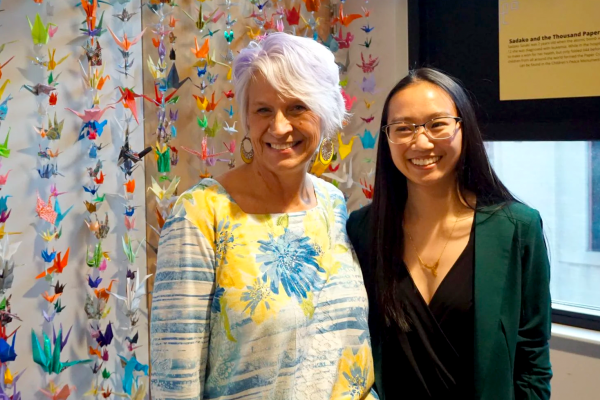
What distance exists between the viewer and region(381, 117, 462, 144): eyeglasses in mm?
1254

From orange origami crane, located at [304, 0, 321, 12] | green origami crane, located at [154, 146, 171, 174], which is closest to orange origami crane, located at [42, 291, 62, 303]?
green origami crane, located at [154, 146, 171, 174]

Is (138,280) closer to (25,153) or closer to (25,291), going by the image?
(25,291)

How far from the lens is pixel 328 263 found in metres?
1.30

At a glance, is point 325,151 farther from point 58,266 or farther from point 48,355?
point 48,355

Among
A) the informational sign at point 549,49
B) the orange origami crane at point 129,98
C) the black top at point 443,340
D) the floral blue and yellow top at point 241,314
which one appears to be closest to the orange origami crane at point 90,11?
the orange origami crane at point 129,98

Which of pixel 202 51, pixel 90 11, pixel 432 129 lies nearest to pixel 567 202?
pixel 432 129

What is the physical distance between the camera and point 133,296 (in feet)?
5.67

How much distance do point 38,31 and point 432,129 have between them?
1.03 meters

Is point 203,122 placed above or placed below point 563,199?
above

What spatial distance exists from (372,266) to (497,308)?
298mm

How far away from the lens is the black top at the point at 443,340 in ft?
4.07

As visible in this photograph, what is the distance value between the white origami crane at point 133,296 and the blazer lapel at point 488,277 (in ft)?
3.28

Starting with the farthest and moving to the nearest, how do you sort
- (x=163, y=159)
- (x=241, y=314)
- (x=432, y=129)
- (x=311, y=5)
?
(x=311, y=5)
(x=163, y=159)
(x=432, y=129)
(x=241, y=314)

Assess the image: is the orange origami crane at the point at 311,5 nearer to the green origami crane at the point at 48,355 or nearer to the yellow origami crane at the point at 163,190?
the yellow origami crane at the point at 163,190
